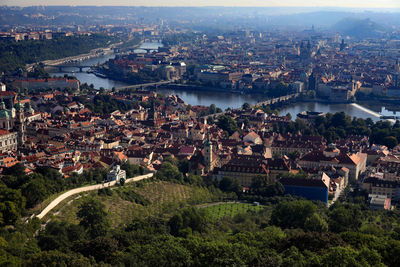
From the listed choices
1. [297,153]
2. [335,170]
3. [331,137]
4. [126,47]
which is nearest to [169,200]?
[335,170]

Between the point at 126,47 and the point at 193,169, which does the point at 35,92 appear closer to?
the point at 193,169

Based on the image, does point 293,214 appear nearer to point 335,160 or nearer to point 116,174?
point 116,174

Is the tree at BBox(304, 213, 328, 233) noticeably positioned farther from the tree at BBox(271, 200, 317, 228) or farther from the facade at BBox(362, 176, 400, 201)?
the facade at BBox(362, 176, 400, 201)

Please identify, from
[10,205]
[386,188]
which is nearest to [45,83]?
[386,188]

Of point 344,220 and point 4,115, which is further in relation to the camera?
point 4,115

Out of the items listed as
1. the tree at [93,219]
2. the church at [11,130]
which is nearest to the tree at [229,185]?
the tree at [93,219]

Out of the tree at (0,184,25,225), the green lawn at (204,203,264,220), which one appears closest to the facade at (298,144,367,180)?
the green lawn at (204,203,264,220)
